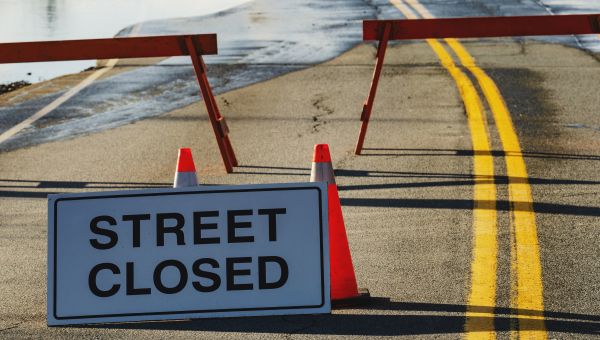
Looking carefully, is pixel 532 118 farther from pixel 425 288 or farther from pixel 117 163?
pixel 425 288

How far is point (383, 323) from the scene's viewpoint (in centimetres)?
650

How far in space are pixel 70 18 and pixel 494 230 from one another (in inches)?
773

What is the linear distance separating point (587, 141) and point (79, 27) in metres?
14.7

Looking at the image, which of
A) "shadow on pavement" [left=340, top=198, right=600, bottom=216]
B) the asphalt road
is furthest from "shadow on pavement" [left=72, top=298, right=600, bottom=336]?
"shadow on pavement" [left=340, top=198, right=600, bottom=216]

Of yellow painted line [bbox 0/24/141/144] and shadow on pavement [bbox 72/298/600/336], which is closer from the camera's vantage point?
shadow on pavement [bbox 72/298/600/336]

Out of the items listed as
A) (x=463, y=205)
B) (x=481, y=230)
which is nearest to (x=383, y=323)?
(x=481, y=230)

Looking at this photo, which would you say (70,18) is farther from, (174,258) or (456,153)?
(174,258)

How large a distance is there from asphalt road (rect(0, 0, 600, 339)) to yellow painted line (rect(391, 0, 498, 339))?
0.02 m

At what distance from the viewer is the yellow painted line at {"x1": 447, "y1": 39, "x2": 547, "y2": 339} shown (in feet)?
21.3

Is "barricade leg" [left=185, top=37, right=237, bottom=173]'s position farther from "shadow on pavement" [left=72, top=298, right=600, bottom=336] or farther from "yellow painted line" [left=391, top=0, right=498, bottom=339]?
"shadow on pavement" [left=72, top=298, right=600, bottom=336]

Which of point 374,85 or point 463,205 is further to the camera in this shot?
point 374,85

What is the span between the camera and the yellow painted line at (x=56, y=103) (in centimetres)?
1376

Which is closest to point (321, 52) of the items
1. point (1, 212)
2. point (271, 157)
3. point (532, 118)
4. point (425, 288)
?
point (532, 118)

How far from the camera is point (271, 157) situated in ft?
38.5
